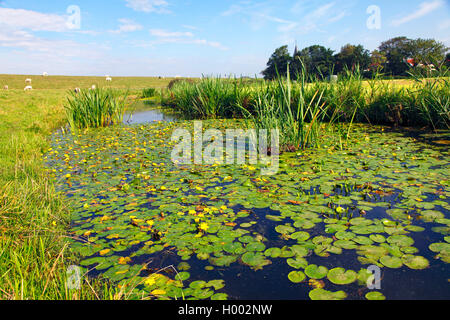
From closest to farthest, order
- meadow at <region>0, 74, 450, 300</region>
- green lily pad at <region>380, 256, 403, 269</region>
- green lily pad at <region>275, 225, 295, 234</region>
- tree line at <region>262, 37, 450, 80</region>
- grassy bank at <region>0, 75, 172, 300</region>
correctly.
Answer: grassy bank at <region>0, 75, 172, 300</region>, meadow at <region>0, 74, 450, 300</region>, green lily pad at <region>380, 256, 403, 269</region>, green lily pad at <region>275, 225, 295, 234</region>, tree line at <region>262, 37, 450, 80</region>

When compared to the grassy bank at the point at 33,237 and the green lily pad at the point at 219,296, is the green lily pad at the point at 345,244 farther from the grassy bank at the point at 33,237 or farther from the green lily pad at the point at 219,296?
the grassy bank at the point at 33,237

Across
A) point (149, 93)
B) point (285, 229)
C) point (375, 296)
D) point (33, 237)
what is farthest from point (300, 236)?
point (149, 93)

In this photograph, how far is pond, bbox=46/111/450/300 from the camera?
1904 mm

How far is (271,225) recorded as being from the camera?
268 cm

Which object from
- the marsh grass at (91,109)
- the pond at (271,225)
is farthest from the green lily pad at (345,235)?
the marsh grass at (91,109)

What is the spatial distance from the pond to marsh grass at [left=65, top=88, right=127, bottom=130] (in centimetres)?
429

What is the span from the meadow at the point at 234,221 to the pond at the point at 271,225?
1cm

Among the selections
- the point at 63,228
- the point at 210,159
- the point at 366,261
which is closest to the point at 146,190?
the point at 63,228

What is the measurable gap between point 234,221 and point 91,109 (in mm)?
7531

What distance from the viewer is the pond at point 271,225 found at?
6.25ft

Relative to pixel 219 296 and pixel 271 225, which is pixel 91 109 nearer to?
pixel 271 225

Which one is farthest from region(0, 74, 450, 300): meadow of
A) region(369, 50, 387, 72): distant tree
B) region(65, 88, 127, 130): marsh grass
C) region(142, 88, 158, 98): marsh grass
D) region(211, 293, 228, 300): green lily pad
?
region(142, 88, 158, 98): marsh grass

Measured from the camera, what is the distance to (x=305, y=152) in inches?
206

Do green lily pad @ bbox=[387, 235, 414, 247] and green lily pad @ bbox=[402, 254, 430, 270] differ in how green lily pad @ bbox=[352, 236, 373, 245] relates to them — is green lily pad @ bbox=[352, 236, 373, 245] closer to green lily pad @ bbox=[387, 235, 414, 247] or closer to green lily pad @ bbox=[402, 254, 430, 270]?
green lily pad @ bbox=[387, 235, 414, 247]
